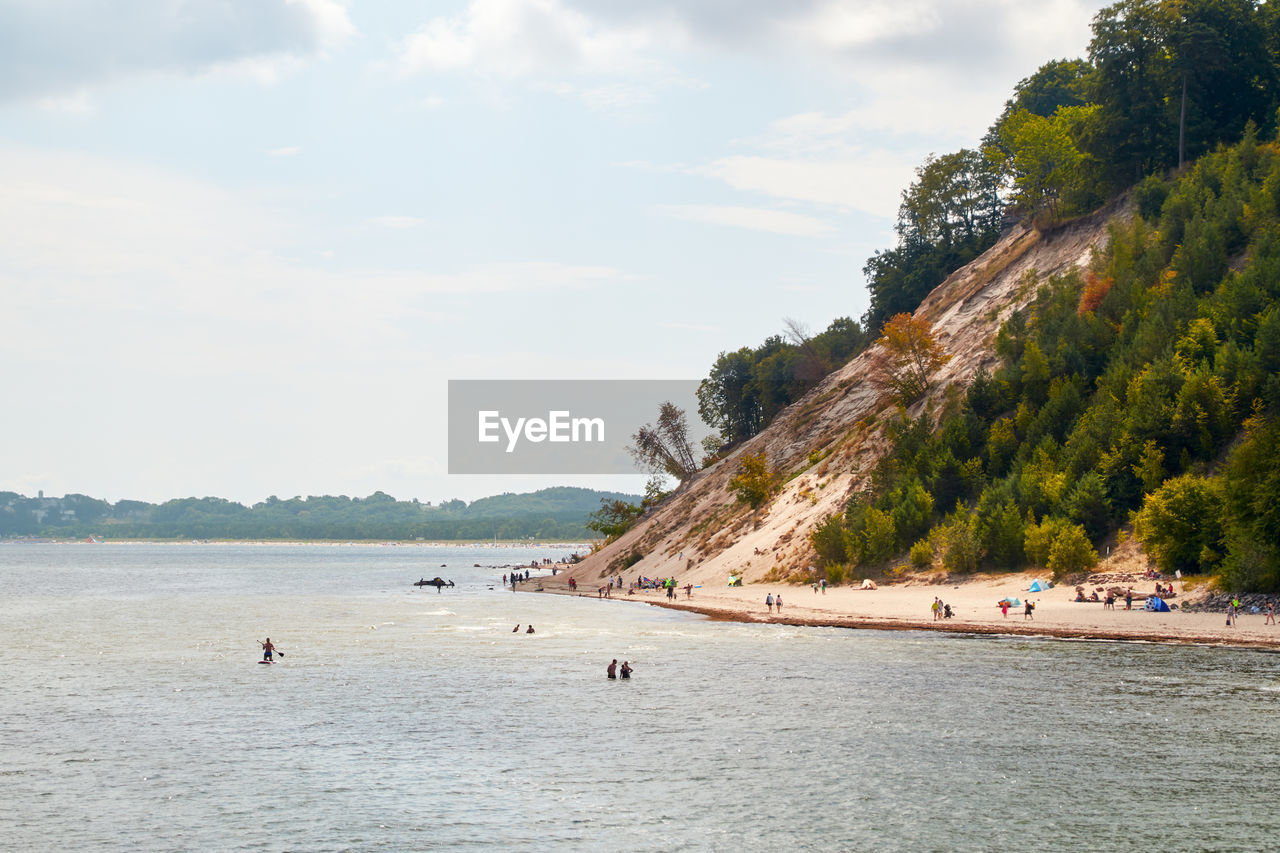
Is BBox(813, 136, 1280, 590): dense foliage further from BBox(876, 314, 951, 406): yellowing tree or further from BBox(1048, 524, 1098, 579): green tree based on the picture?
BBox(876, 314, 951, 406): yellowing tree

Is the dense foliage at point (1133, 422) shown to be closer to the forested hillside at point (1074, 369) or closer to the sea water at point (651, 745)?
the forested hillside at point (1074, 369)

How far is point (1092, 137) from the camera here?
109875 mm

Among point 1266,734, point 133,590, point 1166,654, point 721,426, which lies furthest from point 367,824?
point 721,426

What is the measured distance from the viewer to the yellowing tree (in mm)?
109188

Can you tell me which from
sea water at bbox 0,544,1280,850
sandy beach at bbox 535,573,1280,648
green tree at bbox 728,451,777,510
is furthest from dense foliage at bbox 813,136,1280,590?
green tree at bbox 728,451,777,510

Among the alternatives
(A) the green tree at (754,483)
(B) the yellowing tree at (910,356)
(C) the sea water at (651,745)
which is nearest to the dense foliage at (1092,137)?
(B) the yellowing tree at (910,356)

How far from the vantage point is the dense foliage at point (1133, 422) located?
69.8 meters

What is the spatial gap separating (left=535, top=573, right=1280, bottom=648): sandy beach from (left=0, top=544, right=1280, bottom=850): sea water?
2215 mm

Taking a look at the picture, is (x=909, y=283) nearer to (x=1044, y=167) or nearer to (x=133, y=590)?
(x=1044, y=167)

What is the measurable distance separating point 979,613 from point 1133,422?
20755 millimetres

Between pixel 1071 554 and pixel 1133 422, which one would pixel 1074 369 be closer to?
pixel 1133 422

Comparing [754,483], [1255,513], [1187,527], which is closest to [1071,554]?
[1187,527]

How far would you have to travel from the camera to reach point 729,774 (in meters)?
35.4

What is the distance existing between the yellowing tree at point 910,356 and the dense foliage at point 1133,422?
6.54 metres
